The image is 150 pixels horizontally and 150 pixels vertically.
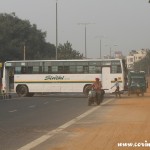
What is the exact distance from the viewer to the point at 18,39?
99.9m

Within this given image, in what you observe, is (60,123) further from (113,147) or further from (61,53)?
(61,53)

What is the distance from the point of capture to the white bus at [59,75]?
1767 inches

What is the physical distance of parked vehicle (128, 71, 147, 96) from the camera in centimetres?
5112

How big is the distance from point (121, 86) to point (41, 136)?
30775 millimetres

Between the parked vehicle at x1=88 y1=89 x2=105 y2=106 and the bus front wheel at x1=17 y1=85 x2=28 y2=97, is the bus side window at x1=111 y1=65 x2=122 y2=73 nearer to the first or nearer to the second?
the bus front wheel at x1=17 y1=85 x2=28 y2=97

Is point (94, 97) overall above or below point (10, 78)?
below

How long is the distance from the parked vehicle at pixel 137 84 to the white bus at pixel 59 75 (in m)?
6.22

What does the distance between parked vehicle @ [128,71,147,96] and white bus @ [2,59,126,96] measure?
6.22m

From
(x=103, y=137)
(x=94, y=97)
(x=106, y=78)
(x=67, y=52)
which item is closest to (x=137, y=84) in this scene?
(x=106, y=78)

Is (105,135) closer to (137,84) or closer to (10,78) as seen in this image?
Answer: (10,78)

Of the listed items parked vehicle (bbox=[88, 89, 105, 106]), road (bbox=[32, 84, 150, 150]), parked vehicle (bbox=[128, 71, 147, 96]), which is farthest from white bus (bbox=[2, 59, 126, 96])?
road (bbox=[32, 84, 150, 150])

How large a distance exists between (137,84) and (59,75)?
1035 cm

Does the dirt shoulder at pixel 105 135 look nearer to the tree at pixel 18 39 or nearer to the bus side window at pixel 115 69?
the bus side window at pixel 115 69

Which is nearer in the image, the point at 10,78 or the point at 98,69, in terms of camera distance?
the point at 98,69
